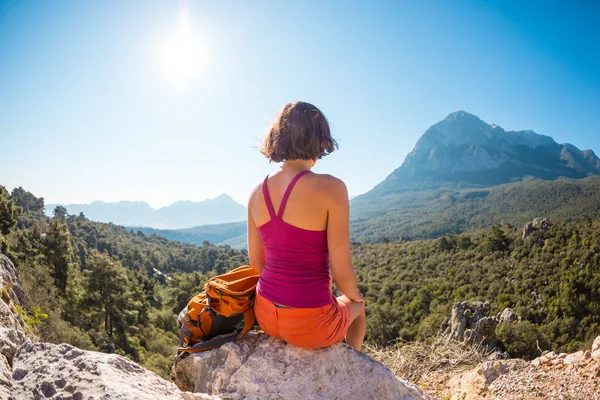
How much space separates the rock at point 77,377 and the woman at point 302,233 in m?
0.85

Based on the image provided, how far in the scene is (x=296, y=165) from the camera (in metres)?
2.35

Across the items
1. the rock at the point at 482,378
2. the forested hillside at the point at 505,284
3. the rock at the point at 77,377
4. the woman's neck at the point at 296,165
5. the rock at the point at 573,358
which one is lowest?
the forested hillside at the point at 505,284

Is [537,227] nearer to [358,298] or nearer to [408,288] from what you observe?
[408,288]

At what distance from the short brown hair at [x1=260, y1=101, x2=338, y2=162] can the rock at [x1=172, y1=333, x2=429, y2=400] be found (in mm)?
1461

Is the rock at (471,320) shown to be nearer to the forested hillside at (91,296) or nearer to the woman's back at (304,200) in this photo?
the woman's back at (304,200)

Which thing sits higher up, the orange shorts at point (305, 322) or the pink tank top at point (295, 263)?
the pink tank top at point (295, 263)

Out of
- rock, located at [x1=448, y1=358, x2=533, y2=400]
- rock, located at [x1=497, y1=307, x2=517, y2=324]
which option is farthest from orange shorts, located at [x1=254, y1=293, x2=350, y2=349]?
rock, located at [x1=497, y1=307, x2=517, y2=324]

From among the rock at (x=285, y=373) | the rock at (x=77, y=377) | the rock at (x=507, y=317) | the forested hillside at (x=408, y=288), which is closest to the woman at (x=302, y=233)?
the rock at (x=285, y=373)

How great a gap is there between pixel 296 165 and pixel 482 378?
3670mm

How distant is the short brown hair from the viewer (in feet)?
7.54

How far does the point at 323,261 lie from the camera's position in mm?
2363

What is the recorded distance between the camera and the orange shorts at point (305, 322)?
2.29 metres

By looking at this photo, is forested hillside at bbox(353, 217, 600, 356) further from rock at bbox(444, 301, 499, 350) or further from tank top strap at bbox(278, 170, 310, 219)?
tank top strap at bbox(278, 170, 310, 219)

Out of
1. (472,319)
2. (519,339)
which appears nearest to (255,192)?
(519,339)
